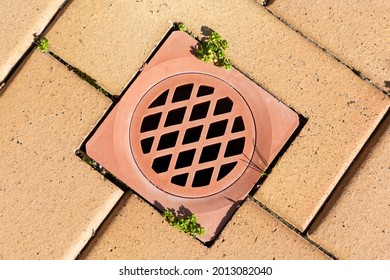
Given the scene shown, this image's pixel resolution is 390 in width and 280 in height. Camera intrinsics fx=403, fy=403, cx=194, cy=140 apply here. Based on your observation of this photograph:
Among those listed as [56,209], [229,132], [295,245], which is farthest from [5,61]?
[295,245]

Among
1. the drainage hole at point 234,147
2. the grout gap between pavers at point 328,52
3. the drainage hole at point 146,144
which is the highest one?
the grout gap between pavers at point 328,52

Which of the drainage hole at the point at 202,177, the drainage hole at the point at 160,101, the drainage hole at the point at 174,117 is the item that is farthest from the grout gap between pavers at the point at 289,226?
the drainage hole at the point at 160,101

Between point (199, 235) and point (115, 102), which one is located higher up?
point (115, 102)

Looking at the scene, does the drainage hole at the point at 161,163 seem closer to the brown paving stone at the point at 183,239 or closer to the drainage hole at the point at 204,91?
the brown paving stone at the point at 183,239

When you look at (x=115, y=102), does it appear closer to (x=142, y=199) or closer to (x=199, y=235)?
(x=142, y=199)

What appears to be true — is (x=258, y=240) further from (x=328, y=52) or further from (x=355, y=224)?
(x=328, y=52)

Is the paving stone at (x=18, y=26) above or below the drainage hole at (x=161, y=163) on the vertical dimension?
above
